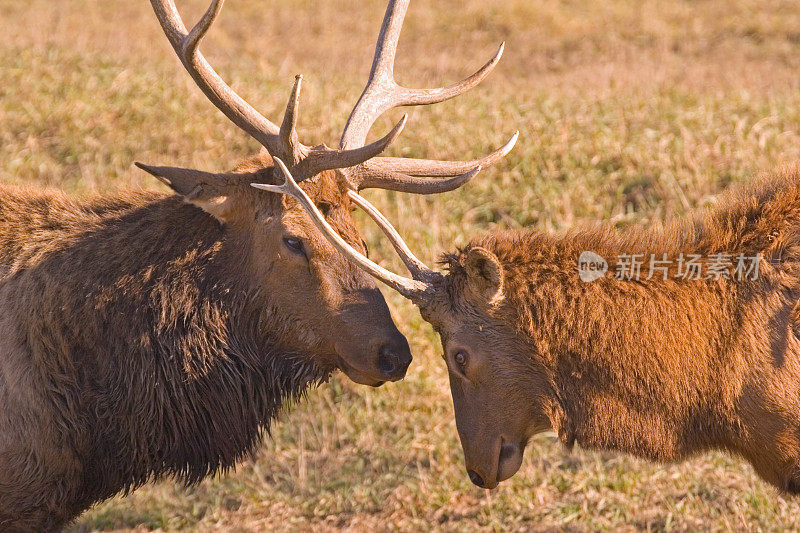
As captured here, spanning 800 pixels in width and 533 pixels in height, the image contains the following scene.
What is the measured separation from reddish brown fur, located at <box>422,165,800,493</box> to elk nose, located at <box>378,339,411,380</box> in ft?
1.07

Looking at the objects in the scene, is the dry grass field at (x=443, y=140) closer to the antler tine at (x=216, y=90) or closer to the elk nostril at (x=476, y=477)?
the elk nostril at (x=476, y=477)

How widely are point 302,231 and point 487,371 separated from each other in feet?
3.74

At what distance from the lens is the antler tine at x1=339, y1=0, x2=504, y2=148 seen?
5.48m

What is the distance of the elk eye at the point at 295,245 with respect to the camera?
4.87 meters

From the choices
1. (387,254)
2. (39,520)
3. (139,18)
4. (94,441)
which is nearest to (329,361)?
(94,441)

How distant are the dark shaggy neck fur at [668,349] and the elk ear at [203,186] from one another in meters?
1.40

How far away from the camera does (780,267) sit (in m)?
4.43

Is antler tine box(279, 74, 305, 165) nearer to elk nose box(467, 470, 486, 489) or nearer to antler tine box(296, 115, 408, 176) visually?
antler tine box(296, 115, 408, 176)

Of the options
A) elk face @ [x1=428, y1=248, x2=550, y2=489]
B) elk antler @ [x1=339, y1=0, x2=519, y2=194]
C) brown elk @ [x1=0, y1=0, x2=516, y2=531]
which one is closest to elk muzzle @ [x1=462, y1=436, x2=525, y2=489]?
elk face @ [x1=428, y1=248, x2=550, y2=489]

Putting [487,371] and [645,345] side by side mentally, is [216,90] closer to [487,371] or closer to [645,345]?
[487,371]

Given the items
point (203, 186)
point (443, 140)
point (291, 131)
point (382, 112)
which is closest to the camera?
point (291, 131)

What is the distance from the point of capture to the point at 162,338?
4.82 metres

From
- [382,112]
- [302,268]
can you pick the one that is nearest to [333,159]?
[302,268]

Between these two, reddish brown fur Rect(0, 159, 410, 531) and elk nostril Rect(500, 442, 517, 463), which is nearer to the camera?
elk nostril Rect(500, 442, 517, 463)
